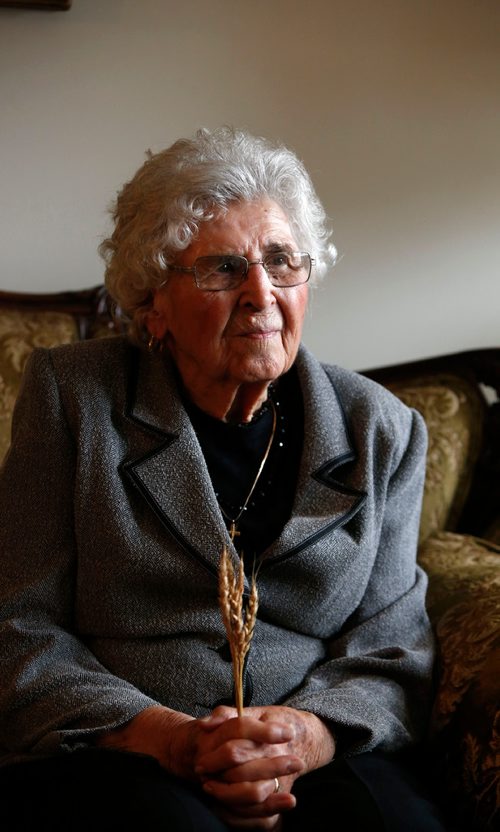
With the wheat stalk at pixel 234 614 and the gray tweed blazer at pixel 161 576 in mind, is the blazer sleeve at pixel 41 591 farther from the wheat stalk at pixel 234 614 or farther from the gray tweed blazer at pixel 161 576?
the wheat stalk at pixel 234 614

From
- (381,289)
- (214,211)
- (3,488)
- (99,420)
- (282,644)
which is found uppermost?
(214,211)

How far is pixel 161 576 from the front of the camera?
4.83 feet

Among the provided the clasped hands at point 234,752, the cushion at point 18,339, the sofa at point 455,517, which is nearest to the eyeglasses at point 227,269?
the sofa at point 455,517

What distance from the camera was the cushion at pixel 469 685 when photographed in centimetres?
133

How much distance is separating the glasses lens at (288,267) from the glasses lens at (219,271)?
1.9 inches

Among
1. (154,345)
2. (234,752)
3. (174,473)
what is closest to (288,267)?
(154,345)

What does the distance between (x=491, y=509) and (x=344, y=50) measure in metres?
1.10

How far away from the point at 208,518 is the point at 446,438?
2.47 ft

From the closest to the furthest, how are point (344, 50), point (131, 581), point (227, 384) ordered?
point (131, 581)
point (227, 384)
point (344, 50)

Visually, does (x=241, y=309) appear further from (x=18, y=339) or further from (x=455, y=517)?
(x=455, y=517)

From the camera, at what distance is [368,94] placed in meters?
2.30

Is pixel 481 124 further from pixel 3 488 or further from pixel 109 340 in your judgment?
pixel 3 488

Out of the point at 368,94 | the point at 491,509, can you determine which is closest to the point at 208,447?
the point at 491,509

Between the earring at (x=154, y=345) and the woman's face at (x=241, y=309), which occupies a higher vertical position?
the woman's face at (x=241, y=309)
